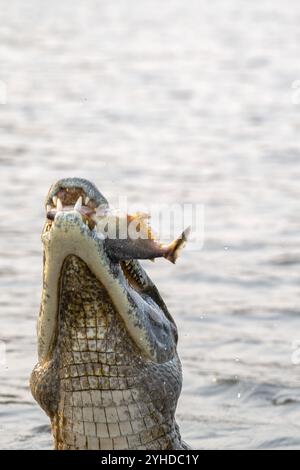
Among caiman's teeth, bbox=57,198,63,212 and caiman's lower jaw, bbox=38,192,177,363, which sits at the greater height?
caiman's teeth, bbox=57,198,63,212

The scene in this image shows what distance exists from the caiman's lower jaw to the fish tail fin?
0.66 feet

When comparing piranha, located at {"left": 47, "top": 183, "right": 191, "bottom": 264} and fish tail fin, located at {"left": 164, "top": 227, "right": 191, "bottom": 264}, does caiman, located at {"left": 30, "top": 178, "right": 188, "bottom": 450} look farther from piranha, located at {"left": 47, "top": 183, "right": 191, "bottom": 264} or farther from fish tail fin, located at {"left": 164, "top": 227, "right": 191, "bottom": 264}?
fish tail fin, located at {"left": 164, "top": 227, "right": 191, "bottom": 264}

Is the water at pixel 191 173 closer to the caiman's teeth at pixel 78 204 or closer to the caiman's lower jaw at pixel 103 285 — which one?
the caiman's lower jaw at pixel 103 285

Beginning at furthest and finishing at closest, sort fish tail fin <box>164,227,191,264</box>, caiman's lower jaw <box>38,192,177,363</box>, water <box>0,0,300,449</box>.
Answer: water <box>0,0,300,449</box>, fish tail fin <box>164,227,191,264</box>, caiman's lower jaw <box>38,192,177,363</box>

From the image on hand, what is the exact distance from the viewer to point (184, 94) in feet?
73.0

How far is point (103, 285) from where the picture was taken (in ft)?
17.3

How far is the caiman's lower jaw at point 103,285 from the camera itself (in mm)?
5125

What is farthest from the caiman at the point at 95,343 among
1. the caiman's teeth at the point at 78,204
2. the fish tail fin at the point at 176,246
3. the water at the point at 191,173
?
the water at the point at 191,173

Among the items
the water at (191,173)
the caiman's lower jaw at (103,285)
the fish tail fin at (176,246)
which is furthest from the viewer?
the water at (191,173)

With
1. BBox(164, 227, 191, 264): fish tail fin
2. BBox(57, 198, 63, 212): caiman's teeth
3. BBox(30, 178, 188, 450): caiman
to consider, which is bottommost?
BBox(30, 178, 188, 450): caiman

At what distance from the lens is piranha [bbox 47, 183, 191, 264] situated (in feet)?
17.1

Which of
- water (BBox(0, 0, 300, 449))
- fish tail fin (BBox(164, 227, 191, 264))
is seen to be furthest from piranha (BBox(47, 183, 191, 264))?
water (BBox(0, 0, 300, 449))
